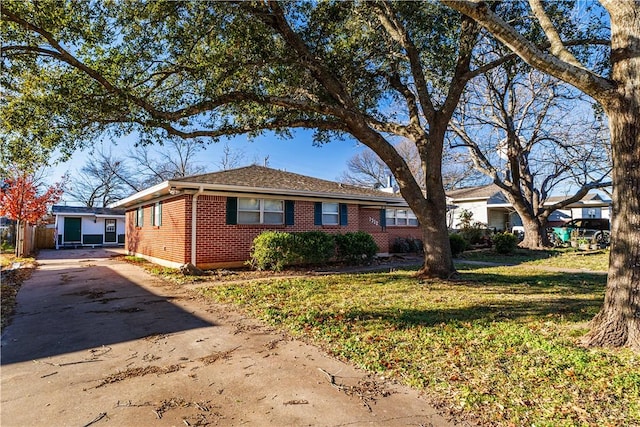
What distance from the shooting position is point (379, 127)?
9.98 m

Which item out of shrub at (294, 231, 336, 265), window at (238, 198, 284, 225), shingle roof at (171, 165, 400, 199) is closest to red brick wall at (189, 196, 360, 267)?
window at (238, 198, 284, 225)

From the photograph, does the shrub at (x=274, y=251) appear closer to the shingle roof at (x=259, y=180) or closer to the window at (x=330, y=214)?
the shingle roof at (x=259, y=180)

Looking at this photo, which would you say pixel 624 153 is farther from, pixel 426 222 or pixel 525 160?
pixel 525 160

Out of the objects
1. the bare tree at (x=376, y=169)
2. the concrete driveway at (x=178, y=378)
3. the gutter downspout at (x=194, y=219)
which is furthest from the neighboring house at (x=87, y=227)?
the bare tree at (x=376, y=169)

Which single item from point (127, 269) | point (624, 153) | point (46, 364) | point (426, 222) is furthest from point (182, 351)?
point (127, 269)

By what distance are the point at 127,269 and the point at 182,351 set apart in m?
9.42

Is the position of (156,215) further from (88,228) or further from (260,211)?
(88,228)

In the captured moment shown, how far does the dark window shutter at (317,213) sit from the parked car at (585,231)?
1704 centimetres

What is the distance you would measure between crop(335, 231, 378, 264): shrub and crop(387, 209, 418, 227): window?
17.3ft

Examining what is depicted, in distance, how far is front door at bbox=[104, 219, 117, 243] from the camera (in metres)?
27.4

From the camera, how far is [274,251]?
11172 mm

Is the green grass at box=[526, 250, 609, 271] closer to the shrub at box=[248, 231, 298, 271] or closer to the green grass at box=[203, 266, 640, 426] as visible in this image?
the green grass at box=[203, 266, 640, 426]

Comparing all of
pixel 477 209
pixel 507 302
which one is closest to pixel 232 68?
pixel 507 302

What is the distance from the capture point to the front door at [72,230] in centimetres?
2555
